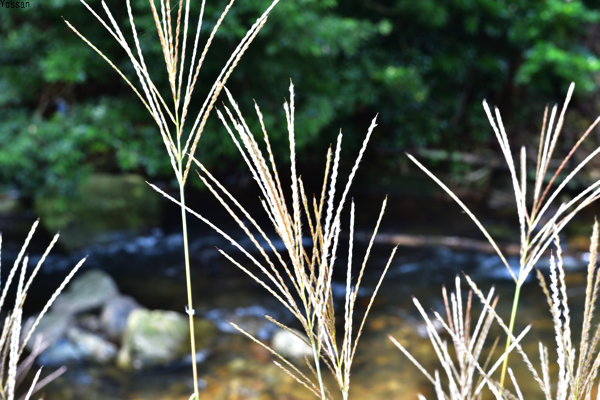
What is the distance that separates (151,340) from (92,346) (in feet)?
1.95

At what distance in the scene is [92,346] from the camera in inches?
184

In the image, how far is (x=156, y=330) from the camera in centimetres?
463

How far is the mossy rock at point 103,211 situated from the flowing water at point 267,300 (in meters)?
0.22

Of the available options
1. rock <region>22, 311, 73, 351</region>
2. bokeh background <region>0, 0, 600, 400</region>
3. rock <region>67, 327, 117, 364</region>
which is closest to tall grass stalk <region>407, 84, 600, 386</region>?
bokeh background <region>0, 0, 600, 400</region>

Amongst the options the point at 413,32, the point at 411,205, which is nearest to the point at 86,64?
the point at 411,205

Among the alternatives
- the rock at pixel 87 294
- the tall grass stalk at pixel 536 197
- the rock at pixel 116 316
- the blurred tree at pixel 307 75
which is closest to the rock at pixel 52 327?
the rock at pixel 87 294

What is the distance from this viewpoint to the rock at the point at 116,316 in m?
4.94

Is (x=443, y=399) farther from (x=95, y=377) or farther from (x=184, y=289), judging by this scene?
(x=184, y=289)

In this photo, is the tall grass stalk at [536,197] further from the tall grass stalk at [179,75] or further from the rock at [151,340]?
the rock at [151,340]

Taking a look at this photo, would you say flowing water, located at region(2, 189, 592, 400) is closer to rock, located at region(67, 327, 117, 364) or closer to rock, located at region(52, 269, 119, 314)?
rock, located at region(67, 327, 117, 364)

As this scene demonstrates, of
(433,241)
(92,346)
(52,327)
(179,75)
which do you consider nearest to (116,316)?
(92,346)

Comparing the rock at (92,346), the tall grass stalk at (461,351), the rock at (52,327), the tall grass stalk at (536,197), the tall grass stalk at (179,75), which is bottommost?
the tall grass stalk at (461,351)

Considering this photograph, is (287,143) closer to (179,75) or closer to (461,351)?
(461,351)

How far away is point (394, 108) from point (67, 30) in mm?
5484
